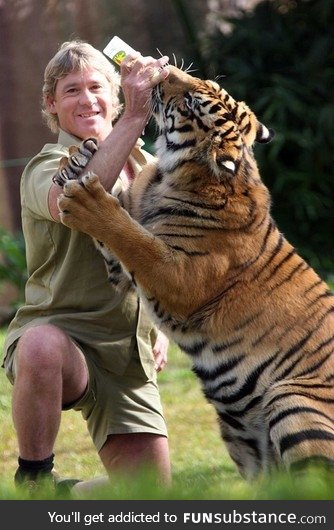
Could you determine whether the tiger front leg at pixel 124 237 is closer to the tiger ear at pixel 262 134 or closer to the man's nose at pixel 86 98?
the man's nose at pixel 86 98

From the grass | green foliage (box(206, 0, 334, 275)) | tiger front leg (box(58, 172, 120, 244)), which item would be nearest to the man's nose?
tiger front leg (box(58, 172, 120, 244))

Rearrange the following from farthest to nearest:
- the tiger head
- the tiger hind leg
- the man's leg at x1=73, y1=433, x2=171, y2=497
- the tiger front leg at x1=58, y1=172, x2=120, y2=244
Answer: the man's leg at x1=73, y1=433, x2=171, y2=497
the tiger head
the tiger front leg at x1=58, y1=172, x2=120, y2=244
the tiger hind leg

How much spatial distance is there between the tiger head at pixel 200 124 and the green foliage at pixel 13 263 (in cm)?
468

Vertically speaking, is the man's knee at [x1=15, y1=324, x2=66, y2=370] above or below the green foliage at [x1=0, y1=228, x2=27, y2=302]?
above

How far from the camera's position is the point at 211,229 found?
12.3 ft

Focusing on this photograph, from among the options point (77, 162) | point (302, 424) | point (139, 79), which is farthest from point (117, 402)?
point (139, 79)

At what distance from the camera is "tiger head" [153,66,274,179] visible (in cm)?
376

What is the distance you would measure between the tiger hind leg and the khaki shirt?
2.06ft

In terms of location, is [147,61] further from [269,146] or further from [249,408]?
[269,146]

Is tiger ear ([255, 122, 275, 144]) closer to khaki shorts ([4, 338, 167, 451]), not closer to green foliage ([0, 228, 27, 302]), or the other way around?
khaki shorts ([4, 338, 167, 451])

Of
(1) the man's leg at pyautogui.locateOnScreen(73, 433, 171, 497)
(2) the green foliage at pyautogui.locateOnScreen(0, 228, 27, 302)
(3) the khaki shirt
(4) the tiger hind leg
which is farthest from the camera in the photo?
(2) the green foliage at pyautogui.locateOnScreen(0, 228, 27, 302)

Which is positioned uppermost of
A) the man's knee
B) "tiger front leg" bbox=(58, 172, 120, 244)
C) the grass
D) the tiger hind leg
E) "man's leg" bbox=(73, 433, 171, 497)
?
"tiger front leg" bbox=(58, 172, 120, 244)

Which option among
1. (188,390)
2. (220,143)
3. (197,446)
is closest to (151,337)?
(220,143)

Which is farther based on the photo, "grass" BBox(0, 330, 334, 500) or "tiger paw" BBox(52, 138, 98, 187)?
"grass" BBox(0, 330, 334, 500)
